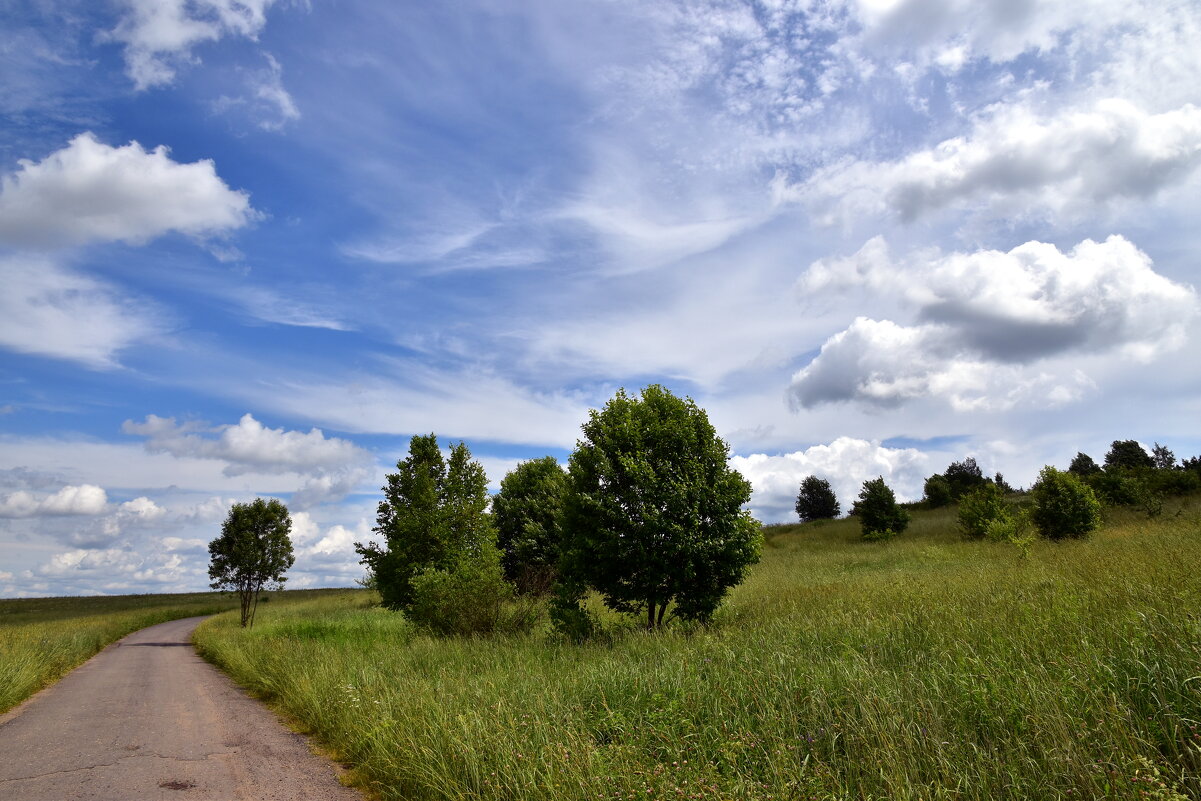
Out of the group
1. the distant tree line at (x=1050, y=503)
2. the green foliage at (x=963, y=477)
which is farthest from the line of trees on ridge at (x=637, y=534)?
the green foliage at (x=963, y=477)

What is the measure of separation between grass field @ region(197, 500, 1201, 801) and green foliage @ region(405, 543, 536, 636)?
5280mm

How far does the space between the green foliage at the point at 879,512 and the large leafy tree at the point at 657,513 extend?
1226 inches

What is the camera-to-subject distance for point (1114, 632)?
544 cm

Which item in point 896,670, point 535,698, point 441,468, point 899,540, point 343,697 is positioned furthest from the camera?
point 899,540

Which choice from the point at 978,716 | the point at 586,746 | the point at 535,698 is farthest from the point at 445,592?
the point at 978,716

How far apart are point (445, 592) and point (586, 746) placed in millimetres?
11862

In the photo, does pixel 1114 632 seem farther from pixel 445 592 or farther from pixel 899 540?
pixel 899 540

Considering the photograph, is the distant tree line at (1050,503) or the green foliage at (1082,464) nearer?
the distant tree line at (1050,503)

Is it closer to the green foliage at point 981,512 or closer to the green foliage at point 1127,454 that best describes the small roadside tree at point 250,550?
the green foliage at point 981,512

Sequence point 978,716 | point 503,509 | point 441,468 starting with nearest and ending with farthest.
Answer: point 978,716 < point 441,468 < point 503,509

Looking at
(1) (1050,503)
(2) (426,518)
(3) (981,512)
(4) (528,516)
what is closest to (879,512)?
(3) (981,512)

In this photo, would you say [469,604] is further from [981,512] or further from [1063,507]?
[981,512]

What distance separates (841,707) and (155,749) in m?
8.81

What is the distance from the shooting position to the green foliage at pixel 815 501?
78000mm
